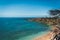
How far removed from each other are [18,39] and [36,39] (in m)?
0.72

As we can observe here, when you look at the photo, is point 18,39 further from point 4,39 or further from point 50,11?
point 50,11

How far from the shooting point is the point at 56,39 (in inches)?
171

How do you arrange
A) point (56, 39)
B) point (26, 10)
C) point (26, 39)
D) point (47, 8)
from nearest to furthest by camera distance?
point (56, 39) < point (26, 39) < point (47, 8) < point (26, 10)

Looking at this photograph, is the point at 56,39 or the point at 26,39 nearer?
the point at 56,39

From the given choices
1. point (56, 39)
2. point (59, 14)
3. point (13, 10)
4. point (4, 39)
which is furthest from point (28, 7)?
point (56, 39)

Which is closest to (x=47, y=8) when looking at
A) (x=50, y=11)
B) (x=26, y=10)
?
(x=50, y=11)

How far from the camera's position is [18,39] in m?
5.50

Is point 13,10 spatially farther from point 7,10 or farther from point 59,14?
point 59,14

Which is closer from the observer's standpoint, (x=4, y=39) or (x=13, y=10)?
(x=4, y=39)

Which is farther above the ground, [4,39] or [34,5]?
Answer: [34,5]

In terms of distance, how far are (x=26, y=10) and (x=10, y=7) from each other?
2.50 feet

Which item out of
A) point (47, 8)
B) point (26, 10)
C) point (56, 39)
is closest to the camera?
point (56, 39)

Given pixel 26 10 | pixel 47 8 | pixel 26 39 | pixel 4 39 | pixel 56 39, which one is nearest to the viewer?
pixel 56 39

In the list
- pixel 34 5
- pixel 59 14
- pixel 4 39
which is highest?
pixel 34 5
